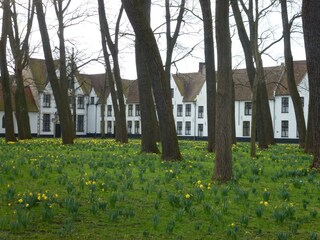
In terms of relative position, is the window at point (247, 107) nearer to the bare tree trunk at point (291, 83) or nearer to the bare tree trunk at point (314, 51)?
the bare tree trunk at point (291, 83)

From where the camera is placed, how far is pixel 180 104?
67.9m

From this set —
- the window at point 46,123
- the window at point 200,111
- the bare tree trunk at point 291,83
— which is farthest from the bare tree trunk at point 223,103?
the window at point 46,123

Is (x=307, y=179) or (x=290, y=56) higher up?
(x=290, y=56)

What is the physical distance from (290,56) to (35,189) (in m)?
19.4

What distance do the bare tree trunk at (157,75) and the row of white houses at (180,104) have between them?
132 feet

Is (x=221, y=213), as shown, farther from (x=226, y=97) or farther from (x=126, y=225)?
(x=226, y=97)

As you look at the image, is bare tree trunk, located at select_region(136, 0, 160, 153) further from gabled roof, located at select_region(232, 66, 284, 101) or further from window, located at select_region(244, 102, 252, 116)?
window, located at select_region(244, 102, 252, 116)

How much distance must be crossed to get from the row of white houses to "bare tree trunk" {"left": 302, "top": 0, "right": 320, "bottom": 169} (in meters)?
43.3

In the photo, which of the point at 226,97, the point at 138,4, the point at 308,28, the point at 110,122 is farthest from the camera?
the point at 110,122

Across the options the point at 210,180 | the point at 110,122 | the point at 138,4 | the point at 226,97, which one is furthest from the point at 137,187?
the point at 110,122

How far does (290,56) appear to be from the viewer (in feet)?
82.7

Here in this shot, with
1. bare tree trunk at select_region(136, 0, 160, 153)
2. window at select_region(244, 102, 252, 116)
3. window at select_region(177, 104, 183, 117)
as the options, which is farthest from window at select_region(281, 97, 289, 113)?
bare tree trunk at select_region(136, 0, 160, 153)

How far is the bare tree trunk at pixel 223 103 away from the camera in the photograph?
1003 centimetres

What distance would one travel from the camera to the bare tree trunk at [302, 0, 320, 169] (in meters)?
11.1
